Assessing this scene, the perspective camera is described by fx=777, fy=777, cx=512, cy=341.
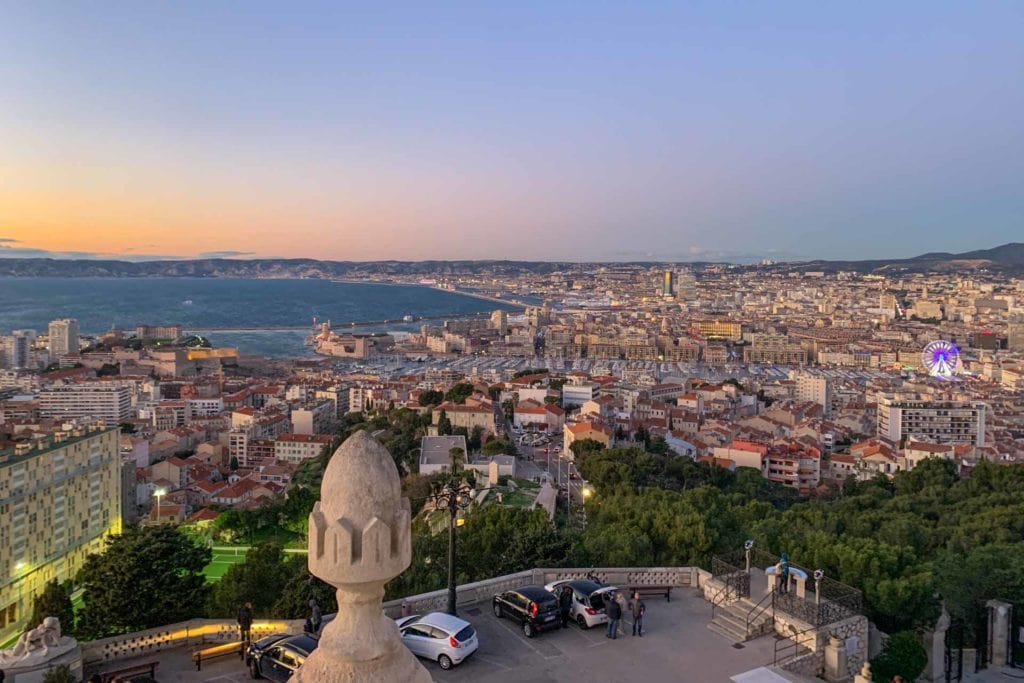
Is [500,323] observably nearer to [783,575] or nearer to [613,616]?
[783,575]

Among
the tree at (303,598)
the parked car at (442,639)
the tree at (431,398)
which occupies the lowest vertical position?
the tree at (431,398)

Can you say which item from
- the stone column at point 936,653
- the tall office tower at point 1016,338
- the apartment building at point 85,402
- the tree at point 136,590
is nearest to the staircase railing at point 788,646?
the stone column at point 936,653

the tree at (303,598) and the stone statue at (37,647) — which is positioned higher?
the stone statue at (37,647)

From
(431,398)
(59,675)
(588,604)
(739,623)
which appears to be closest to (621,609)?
(588,604)

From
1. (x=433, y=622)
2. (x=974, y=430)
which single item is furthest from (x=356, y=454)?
(x=974, y=430)

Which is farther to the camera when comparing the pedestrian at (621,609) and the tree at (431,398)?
the tree at (431,398)

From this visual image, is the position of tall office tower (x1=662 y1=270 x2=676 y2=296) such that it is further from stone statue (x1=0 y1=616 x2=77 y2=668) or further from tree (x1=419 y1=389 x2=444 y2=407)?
stone statue (x1=0 y1=616 x2=77 y2=668)

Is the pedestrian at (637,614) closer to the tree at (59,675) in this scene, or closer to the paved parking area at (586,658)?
the paved parking area at (586,658)
